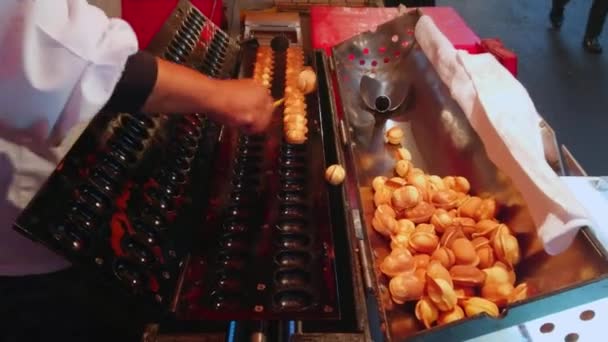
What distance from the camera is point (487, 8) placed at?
423 centimetres

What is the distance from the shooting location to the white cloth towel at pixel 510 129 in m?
0.73

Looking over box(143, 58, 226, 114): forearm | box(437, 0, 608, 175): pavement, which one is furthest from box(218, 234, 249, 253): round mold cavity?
box(437, 0, 608, 175): pavement

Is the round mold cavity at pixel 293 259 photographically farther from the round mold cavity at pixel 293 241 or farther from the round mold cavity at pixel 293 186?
the round mold cavity at pixel 293 186

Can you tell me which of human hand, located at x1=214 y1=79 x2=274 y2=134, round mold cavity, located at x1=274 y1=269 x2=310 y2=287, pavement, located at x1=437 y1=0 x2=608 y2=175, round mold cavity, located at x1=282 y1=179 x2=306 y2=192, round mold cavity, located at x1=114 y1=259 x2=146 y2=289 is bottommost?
round mold cavity, located at x1=114 y1=259 x2=146 y2=289

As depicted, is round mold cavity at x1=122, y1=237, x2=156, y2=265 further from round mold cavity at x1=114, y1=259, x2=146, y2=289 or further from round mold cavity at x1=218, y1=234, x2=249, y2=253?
round mold cavity at x1=218, y1=234, x2=249, y2=253

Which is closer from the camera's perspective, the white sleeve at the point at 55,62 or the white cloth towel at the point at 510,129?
the white sleeve at the point at 55,62

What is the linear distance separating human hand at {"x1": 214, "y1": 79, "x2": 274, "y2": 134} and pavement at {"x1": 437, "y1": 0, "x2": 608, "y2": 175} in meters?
2.12

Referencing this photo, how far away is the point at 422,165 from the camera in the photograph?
51.4 inches

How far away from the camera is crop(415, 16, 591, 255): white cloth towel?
2.39ft

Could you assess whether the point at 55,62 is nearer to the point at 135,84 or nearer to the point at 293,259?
the point at 135,84

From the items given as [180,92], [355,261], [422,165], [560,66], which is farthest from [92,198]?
[560,66]

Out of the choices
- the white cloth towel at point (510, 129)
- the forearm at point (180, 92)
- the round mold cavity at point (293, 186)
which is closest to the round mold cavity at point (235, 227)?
the round mold cavity at point (293, 186)

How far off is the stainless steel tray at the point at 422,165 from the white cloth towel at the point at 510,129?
0.04m

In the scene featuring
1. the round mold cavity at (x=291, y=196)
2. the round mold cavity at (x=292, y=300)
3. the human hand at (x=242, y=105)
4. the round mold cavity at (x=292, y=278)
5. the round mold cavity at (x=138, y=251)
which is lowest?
the round mold cavity at (x=292, y=300)
